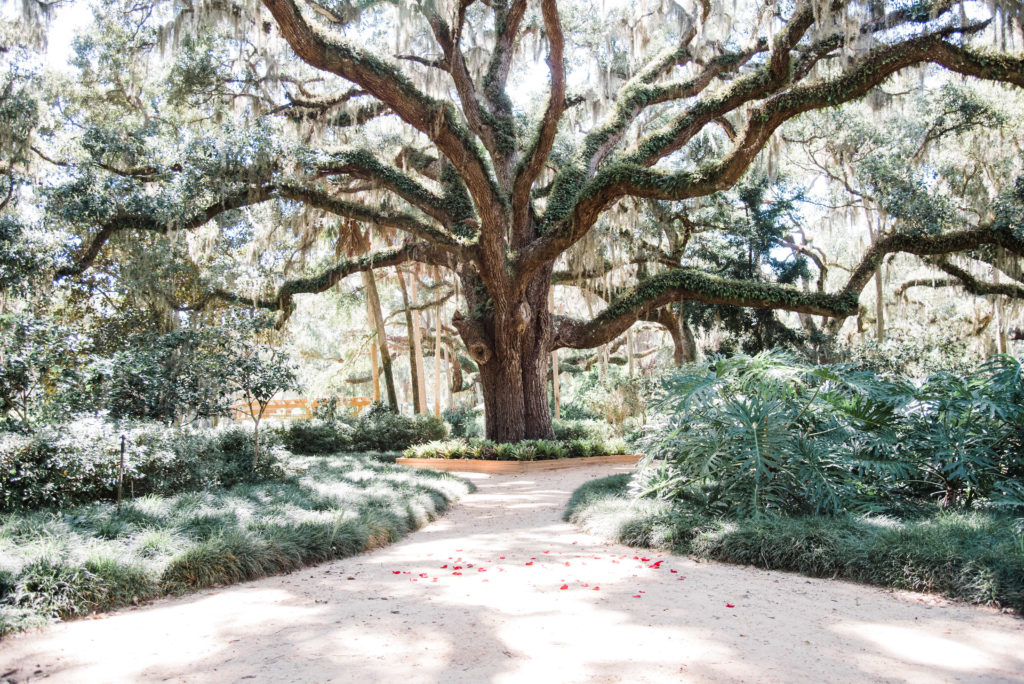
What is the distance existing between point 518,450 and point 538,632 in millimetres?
8820

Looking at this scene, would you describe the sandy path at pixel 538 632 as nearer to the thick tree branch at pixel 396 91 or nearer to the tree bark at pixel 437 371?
the thick tree branch at pixel 396 91

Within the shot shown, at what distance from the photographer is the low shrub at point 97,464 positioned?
5.21 meters

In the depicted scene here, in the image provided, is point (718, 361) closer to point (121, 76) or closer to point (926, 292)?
point (121, 76)

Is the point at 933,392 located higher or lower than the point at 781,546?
higher

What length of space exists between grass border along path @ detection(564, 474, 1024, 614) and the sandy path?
5.2 inches

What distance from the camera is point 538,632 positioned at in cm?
321

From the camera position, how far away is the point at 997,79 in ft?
28.9

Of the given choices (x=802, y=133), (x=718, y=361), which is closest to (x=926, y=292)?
(x=802, y=133)

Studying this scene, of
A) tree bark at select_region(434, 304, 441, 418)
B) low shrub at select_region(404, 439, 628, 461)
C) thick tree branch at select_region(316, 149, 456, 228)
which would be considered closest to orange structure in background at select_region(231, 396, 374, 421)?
tree bark at select_region(434, 304, 441, 418)

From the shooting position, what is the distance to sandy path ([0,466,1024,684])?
271 centimetres

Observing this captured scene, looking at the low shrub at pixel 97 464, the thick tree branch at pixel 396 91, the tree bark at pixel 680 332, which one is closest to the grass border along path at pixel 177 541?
the low shrub at pixel 97 464

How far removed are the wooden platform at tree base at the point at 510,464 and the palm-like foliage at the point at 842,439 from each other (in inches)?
243

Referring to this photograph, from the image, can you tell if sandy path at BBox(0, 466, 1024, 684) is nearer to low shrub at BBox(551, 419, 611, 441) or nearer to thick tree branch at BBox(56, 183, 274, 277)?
thick tree branch at BBox(56, 183, 274, 277)

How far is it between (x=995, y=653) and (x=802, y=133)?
1668 centimetres
